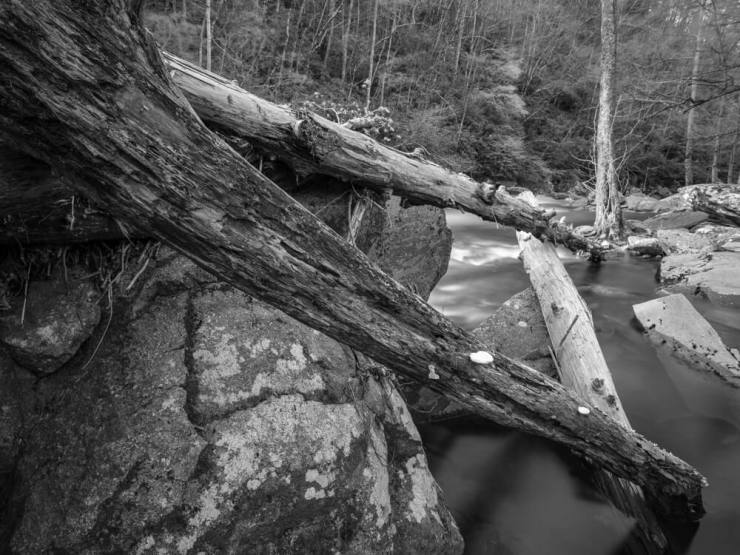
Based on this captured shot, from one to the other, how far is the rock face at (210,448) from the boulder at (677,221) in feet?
40.3

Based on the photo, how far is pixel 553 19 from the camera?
24.8 meters

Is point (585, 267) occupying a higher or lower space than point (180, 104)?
lower

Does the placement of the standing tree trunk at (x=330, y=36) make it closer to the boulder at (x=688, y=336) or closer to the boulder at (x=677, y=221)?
the boulder at (x=677, y=221)

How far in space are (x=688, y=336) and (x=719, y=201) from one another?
537 cm

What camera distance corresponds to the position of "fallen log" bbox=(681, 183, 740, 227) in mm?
7980

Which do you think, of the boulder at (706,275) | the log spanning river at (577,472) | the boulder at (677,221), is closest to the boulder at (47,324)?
the log spanning river at (577,472)

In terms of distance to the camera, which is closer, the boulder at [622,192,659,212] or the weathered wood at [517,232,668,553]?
the weathered wood at [517,232,668,553]

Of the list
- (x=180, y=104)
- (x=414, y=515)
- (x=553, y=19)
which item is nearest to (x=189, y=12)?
(x=180, y=104)

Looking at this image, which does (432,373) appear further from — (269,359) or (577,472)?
(577,472)

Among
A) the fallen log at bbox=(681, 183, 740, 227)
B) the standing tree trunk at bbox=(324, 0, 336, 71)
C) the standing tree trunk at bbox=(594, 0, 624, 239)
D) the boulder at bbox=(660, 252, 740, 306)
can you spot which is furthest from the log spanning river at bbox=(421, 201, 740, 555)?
the standing tree trunk at bbox=(324, 0, 336, 71)

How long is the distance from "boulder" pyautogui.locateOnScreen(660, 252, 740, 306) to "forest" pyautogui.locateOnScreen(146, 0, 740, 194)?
456cm

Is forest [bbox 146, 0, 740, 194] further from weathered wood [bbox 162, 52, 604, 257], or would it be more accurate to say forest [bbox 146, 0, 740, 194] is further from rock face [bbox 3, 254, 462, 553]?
rock face [bbox 3, 254, 462, 553]

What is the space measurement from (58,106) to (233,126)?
142cm

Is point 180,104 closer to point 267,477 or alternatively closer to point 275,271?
point 275,271
